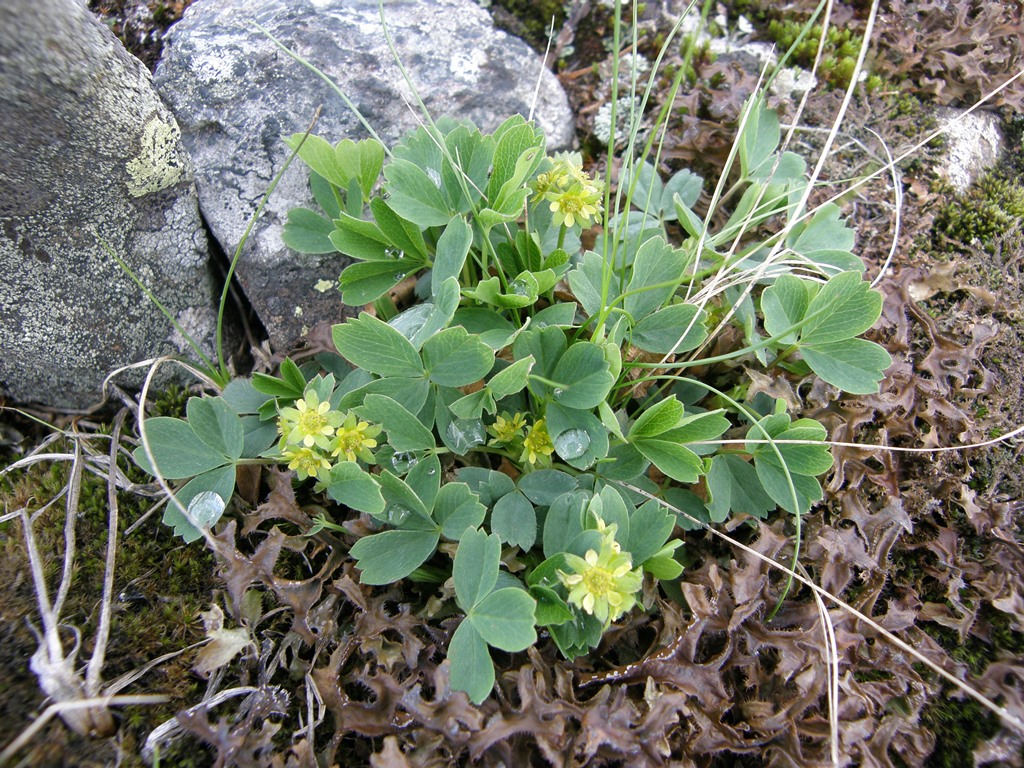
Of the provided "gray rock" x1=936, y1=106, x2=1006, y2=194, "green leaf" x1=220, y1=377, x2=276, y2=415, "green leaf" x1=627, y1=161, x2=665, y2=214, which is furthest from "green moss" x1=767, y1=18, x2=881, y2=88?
"green leaf" x1=220, y1=377, x2=276, y2=415

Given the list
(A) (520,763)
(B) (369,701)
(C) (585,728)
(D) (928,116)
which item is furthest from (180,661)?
(D) (928,116)

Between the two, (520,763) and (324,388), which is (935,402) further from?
(324,388)

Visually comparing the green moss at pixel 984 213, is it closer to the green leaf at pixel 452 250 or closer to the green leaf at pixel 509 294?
the green leaf at pixel 509 294

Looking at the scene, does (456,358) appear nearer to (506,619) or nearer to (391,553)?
(391,553)

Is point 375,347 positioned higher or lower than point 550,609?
higher

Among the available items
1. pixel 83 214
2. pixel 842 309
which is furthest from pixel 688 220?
pixel 83 214

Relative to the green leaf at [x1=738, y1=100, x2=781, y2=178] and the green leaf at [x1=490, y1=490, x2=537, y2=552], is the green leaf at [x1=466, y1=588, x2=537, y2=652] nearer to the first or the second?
the green leaf at [x1=490, y1=490, x2=537, y2=552]
